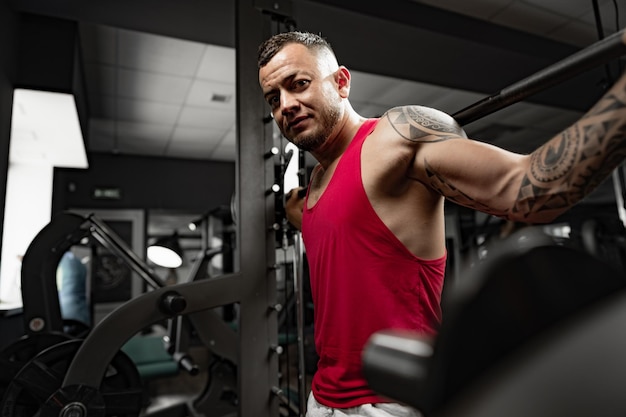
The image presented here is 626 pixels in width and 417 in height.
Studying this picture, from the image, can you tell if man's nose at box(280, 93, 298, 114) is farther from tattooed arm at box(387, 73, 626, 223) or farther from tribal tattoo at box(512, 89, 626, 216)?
tribal tattoo at box(512, 89, 626, 216)

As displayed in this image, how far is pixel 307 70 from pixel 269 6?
0.80 m

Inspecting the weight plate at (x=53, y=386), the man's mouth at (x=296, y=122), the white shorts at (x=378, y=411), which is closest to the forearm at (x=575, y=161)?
the white shorts at (x=378, y=411)

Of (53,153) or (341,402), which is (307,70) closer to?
(341,402)

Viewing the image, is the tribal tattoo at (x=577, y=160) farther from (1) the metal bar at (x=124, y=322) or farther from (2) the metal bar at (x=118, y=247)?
(2) the metal bar at (x=118, y=247)

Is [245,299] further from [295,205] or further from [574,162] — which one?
[574,162]

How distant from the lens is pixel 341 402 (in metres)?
0.92

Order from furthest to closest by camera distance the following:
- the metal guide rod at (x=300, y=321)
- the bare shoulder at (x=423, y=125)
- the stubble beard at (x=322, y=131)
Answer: the metal guide rod at (x=300, y=321) < the stubble beard at (x=322, y=131) < the bare shoulder at (x=423, y=125)

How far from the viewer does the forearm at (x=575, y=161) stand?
51 centimetres

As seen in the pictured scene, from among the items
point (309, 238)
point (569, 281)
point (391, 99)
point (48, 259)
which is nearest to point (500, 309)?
point (569, 281)

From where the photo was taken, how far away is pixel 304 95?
1076 mm

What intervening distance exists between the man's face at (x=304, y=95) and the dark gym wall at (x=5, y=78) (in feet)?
7.23

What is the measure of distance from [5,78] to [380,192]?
2.74 m

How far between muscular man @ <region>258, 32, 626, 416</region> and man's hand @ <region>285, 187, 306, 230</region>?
296 mm

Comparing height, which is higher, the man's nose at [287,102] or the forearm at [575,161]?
the man's nose at [287,102]
